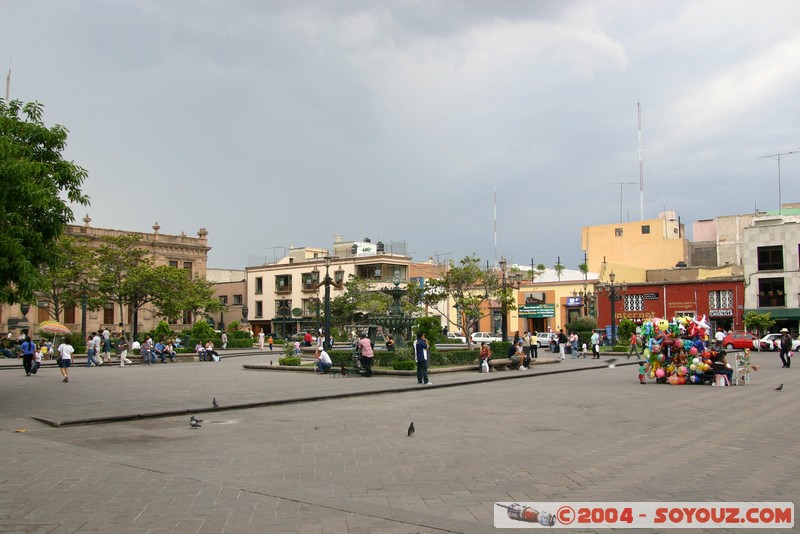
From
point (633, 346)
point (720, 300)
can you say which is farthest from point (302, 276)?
point (633, 346)

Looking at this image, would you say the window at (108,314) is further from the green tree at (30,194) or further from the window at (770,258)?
the window at (770,258)

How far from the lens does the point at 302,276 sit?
7162cm

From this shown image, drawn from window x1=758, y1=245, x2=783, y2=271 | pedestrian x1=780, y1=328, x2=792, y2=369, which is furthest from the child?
window x1=758, y1=245, x2=783, y2=271

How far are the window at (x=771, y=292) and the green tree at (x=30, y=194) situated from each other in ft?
160

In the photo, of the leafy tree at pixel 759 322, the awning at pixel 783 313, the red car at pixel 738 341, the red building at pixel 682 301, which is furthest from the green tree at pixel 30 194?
the awning at pixel 783 313

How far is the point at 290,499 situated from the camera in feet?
23.8

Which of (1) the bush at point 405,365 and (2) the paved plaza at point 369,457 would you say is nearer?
(2) the paved plaza at point 369,457

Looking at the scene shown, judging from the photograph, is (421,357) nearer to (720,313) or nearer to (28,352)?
(28,352)

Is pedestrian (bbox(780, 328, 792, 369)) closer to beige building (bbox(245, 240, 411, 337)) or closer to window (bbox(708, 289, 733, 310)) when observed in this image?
window (bbox(708, 289, 733, 310))

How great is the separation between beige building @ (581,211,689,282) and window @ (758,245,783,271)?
12.4 metres

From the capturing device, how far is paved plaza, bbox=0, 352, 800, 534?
6.81 meters

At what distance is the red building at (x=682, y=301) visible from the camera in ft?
174

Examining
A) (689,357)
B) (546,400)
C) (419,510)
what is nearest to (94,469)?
(419,510)

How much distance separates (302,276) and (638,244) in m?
33.3
